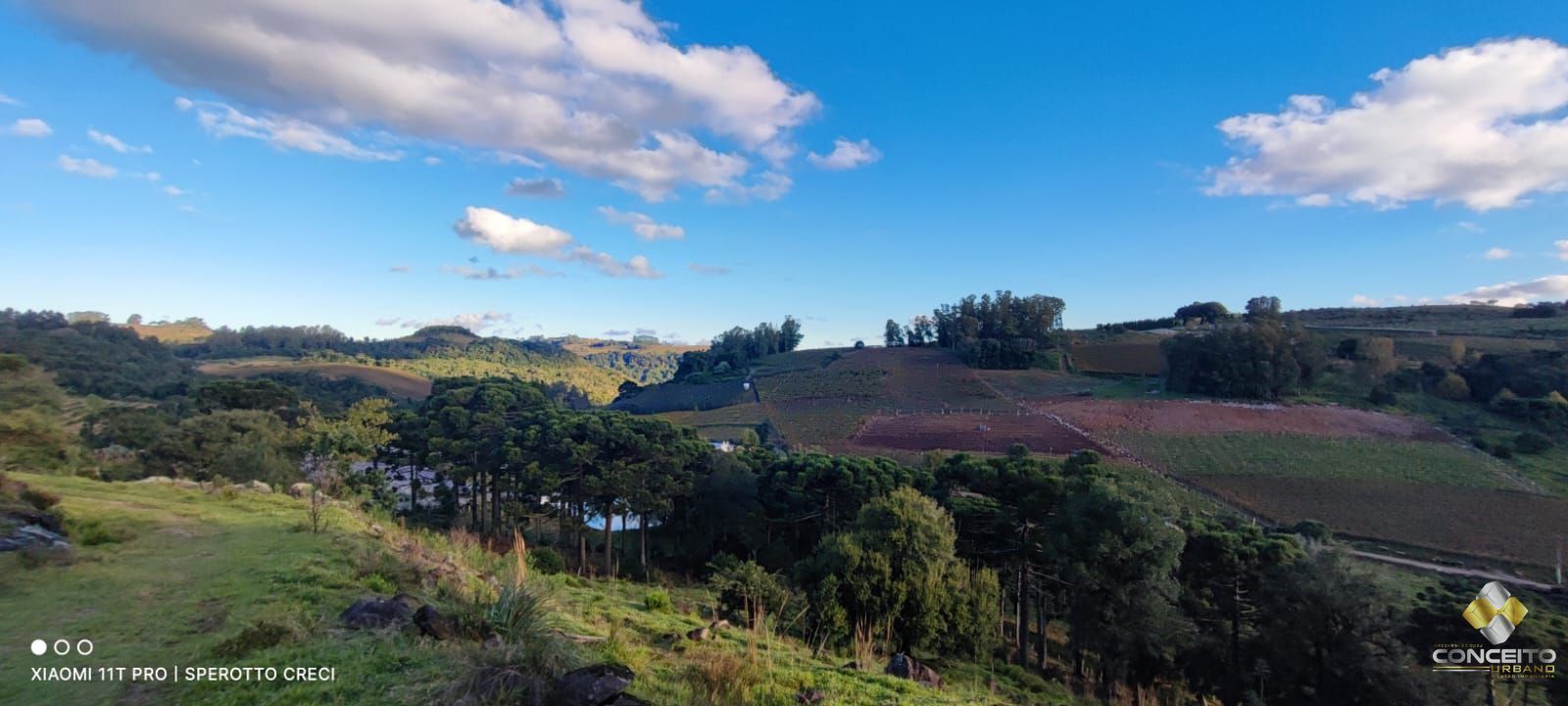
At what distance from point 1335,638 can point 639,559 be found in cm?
3005

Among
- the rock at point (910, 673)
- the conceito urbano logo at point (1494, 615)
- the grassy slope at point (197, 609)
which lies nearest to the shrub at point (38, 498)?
the grassy slope at point (197, 609)

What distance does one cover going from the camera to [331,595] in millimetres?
8438

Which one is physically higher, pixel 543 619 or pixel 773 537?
pixel 543 619

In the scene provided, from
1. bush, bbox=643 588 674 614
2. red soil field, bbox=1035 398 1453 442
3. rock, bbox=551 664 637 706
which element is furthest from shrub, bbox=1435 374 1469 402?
rock, bbox=551 664 637 706

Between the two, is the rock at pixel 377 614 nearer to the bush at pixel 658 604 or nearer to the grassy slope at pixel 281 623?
the grassy slope at pixel 281 623

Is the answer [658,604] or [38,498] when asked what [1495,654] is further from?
[38,498]

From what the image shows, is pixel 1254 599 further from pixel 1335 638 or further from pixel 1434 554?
pixel 1434 554

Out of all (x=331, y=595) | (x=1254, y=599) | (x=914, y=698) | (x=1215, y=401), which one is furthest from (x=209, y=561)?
(x=1215, y=401)

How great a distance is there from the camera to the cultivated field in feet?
371

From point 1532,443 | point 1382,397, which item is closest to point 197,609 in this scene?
point 1532,443

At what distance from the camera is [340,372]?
4670 inches

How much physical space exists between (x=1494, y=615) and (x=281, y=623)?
80.6 feet

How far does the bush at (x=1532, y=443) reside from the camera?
41781 millimetres

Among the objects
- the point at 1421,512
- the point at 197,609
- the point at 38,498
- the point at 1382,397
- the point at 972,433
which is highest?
the point at 38,498
